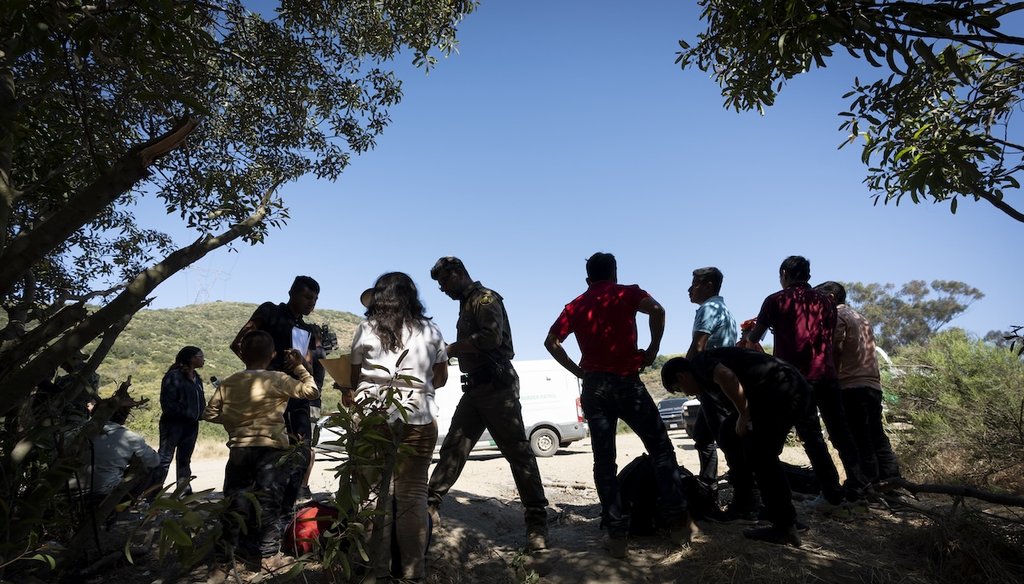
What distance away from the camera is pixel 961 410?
7305 mm

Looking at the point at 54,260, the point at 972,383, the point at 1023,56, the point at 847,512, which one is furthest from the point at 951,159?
the point at 54,260

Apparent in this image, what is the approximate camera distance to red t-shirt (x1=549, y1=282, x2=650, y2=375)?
13.1 ft

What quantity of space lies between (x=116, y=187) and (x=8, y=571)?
1.87m

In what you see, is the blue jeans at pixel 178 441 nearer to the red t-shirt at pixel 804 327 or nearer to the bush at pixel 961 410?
the red t-shirt at pixel 804 327

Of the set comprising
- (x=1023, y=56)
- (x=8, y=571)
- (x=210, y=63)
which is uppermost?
(x=210, y=63)

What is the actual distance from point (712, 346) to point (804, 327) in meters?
0.74

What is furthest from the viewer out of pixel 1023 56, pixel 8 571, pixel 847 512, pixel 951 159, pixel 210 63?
pixel 210 63

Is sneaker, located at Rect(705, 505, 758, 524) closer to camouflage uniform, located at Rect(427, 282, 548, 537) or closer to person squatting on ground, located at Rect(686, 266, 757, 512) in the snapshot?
person squatting on ground, located at Rect(686, 266, 757, 512)

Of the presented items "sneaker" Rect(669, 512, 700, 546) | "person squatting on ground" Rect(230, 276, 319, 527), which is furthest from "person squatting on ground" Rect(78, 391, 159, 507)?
"sneaker" Rect(669, 512, 700, 546)

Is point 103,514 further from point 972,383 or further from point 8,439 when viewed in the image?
point 972,383

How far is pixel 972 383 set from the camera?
25.5 ft

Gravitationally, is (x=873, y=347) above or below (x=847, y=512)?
above

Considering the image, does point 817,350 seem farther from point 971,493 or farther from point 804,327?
point 971,493

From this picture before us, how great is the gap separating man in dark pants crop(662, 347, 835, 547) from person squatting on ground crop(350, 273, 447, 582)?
184 centimetres
